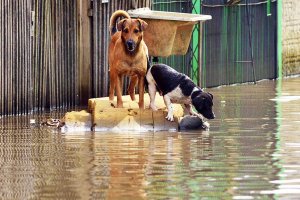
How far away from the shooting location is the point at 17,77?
2166cm

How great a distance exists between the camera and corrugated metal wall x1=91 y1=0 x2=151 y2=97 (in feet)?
80.9

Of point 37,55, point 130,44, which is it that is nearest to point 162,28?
point 37,55

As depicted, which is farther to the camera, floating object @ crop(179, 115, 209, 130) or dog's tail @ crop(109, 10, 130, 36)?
dog's tail @ crop(109, 10, 130, 36)

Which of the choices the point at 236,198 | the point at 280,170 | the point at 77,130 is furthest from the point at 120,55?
the point at 236,198

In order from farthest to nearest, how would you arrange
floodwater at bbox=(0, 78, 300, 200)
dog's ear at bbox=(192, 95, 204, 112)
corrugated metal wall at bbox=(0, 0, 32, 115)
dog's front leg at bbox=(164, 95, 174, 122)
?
1. corrugated metal wall at bbox=(0, 0, 32, 115)
2. dog's front leg at bbox=(164, 95, 174, 122)
3. dog's ear at bbox=(192, 95, 204, 112)
4. floodwater at bbox=(0, 78, 300, 200)

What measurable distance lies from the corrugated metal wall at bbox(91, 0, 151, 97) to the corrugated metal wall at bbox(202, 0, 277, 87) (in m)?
6.45

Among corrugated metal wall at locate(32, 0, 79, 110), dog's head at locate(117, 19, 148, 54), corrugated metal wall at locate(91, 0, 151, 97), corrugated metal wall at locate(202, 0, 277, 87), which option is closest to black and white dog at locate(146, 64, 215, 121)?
Result: dog's head at locate(117, 19, 148, 54)

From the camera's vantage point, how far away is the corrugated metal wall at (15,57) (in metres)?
21.1

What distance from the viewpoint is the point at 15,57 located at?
2162 cm

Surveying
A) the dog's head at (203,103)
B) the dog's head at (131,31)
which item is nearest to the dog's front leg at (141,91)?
the dog's head at (131,31)

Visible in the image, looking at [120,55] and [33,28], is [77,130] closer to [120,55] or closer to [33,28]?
[120,55]

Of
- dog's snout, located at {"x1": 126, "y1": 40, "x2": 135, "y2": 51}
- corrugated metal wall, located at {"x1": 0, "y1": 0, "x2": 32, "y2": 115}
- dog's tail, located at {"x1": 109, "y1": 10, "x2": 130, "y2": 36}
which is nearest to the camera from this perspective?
dog's snout, located at {"x1": 126, "y1": 40, "x2": 135, "y2": 51}

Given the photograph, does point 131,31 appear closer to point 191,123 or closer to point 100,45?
point 191,123

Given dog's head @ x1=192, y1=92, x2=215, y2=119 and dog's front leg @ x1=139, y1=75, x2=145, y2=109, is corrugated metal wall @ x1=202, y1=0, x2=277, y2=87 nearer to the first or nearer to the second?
dog's front leg @ x1=139, y1=75, x2=145, y2=109
